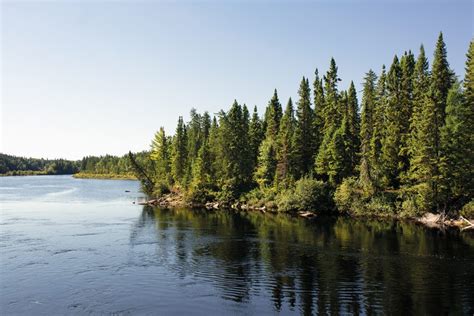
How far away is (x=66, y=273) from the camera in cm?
3325

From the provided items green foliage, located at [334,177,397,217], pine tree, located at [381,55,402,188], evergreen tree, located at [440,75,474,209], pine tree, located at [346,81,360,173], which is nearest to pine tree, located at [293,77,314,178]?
pine tree, located at [346,81,360,173]

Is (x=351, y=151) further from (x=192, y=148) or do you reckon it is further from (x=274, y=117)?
(x=192, y=148)

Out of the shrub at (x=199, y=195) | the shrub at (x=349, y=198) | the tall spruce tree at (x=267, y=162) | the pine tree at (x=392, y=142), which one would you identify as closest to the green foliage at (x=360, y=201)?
the shrub at (x=349, y=198)

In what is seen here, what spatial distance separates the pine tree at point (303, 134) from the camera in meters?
83.2

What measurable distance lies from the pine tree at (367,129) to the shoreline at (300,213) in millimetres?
6159

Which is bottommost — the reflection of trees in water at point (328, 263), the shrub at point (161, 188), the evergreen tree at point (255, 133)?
the reflection of trees in water at point (328, 263)

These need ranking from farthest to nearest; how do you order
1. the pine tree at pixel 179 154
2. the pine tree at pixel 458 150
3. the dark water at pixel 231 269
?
the pine tree at pixel 179 154 → the pine tree at pixel 458 150 → the dark water at pixel 231 269

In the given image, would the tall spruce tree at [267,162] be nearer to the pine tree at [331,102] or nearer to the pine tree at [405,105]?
the pine tree at [331,102]

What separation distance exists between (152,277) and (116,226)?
2651 centimetres

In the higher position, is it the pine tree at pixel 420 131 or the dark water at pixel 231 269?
the pine tree at pixel 420 131

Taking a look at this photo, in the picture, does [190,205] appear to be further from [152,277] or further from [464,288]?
[464,288]

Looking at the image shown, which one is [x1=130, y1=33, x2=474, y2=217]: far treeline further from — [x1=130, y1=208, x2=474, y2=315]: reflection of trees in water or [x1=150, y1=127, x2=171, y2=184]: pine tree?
[x1=130, y1=208, x2=474, y2=315]: reflection of trees in water

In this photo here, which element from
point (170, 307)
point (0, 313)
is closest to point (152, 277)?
point (170, 307)

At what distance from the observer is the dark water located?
86.8 feet
